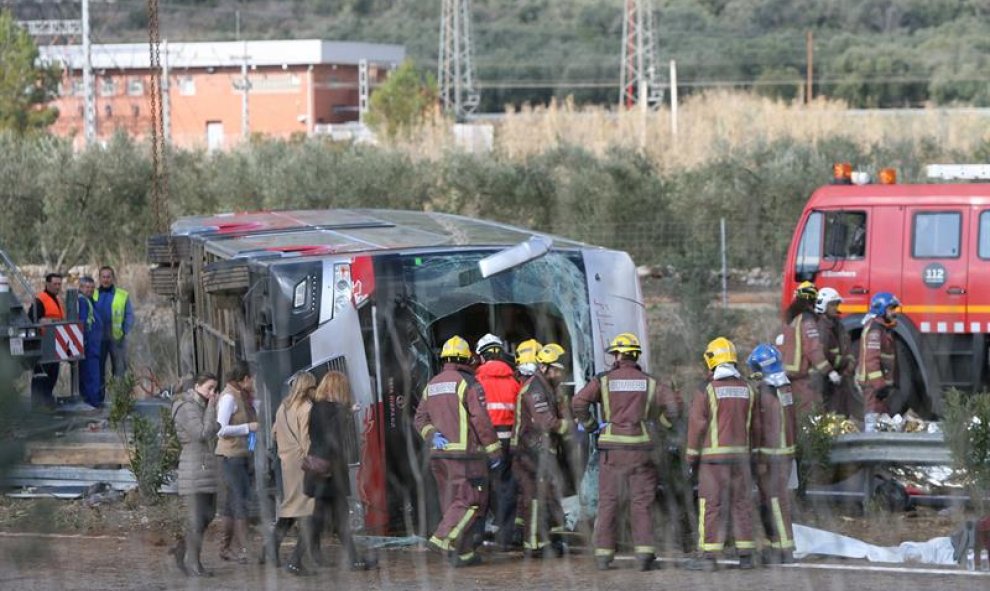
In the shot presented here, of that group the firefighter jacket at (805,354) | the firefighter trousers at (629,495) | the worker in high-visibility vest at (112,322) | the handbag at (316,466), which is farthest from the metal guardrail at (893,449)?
the worker in high-visibility vest at (112,322)

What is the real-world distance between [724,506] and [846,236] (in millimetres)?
7102

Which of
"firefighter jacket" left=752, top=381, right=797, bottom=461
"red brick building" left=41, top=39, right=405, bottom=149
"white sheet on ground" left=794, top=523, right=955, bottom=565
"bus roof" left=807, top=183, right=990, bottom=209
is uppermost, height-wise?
"red brick building" left=41, top=39, right=405, bottom=149

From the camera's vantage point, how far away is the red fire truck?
49.4 ft

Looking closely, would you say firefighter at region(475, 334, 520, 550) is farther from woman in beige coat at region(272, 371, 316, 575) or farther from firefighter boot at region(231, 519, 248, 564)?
firefighter boot at region(231, 519, 248, 564)

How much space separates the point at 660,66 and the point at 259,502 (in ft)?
232

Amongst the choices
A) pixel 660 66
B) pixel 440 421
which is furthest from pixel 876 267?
pixel 660 66

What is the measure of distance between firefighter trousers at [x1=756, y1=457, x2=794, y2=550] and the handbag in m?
2.76

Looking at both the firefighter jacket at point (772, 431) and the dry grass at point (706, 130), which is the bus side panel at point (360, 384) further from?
the dry grass at point (706, 130)

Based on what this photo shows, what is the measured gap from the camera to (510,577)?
9.31 metres

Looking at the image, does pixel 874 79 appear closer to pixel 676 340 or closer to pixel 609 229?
pixel 609 229

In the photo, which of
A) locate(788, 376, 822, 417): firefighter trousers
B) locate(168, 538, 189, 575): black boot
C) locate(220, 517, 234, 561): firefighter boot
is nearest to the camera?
locate(168, 538, 189, 575): black boot

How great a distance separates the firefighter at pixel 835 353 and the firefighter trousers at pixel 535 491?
12.1ft

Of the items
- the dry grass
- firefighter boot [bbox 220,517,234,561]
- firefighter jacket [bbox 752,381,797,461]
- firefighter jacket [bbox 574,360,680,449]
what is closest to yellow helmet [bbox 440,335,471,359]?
Answer: firefighter jacket [bbox 574,360,680,449]

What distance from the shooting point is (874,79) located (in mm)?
71312
